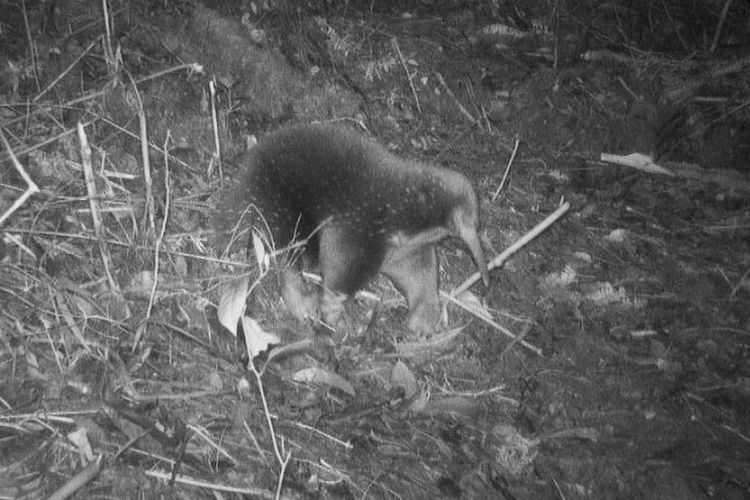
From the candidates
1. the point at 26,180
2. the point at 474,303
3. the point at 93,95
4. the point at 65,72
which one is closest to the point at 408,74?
the point at 474,303

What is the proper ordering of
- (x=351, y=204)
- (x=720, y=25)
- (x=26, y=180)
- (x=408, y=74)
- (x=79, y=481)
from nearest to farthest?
(x=79, y=481), (x=26, y=180), (x=351, y=204), (x=408, y=74), (x=720, y=25)

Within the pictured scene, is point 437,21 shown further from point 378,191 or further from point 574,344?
point 574,344

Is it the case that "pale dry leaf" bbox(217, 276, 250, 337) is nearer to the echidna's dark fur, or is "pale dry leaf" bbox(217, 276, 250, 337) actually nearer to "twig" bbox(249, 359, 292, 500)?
"twig" bbox(249, 359, 292, 500)

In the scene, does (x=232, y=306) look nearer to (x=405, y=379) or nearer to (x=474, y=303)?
(x=405, y=379)

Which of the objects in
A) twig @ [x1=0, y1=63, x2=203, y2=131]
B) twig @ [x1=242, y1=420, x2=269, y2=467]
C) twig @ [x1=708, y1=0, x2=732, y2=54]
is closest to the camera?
twig @ [x1=242, y1=420, x2=269, y2=467]

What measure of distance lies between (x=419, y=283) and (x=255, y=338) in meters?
0.99

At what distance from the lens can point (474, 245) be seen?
3.34 metres

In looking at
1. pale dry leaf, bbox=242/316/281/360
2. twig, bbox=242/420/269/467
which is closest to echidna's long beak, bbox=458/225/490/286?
pale dry leaf, bbox=242/316/281/360

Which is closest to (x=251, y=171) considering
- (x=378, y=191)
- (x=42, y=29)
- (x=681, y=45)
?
(x=378, y=191)

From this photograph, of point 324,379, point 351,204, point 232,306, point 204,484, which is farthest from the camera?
point 351,204

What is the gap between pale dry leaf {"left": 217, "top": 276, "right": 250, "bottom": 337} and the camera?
2787 mm

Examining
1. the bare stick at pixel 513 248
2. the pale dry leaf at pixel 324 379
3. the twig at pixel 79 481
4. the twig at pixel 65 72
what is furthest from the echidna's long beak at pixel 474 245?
the twig at pixel 65 72

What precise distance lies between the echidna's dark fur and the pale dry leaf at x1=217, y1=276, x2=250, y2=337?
43 centimetres

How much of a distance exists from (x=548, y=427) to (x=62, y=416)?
216 cm
